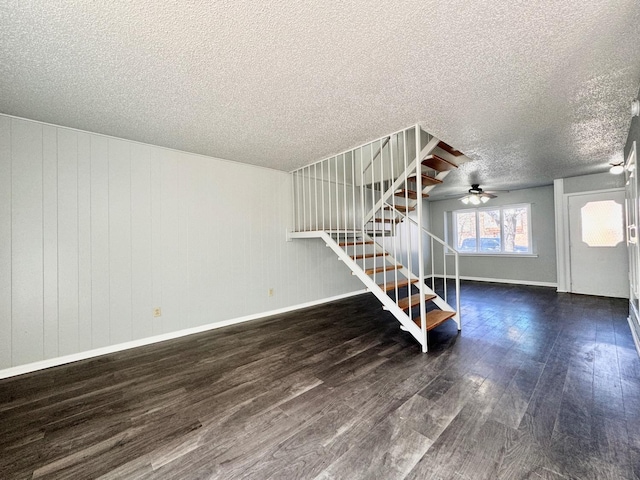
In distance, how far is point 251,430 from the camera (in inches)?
60.7

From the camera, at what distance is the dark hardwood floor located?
1291mm

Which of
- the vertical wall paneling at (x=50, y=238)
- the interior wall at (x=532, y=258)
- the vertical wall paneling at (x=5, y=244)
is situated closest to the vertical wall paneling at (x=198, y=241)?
the vertical wall paneling at (x=50, y=238)

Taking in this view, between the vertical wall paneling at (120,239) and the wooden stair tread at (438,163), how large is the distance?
11.2 feet

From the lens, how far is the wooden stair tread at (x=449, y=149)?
10.9ft

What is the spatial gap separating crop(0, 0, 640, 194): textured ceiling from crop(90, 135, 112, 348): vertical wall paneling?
27cm

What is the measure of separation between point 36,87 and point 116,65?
776 millimetres

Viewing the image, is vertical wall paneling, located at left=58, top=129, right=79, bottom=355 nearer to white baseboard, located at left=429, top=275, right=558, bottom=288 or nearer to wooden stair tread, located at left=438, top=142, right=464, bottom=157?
wooden stair tread, located at left=438, top=142, right=464, bottom=157

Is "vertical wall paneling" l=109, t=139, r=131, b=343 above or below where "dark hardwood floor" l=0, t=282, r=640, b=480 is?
above

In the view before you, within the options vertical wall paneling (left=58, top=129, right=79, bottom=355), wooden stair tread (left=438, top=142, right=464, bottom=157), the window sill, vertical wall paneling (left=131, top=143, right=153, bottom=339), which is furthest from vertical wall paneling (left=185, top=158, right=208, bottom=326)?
the window sill

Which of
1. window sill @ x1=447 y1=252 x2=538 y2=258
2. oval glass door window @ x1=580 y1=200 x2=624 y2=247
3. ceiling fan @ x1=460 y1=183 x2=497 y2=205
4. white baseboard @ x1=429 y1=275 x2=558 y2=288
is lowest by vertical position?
white baseboard @ x1=429 y1=275 x2=558 y2=288

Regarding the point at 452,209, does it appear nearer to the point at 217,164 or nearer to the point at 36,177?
the point at 217,164

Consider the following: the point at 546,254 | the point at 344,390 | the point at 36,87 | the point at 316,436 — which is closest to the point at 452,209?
the point at 546,254

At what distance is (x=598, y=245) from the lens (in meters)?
4.70

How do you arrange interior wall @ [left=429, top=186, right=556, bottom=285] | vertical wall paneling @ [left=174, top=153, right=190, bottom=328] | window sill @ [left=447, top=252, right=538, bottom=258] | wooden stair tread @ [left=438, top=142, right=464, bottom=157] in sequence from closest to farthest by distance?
vertical wall paneling @ [left=174, top=153, right=190, bottom=328]
wooden stair tread @ [left=438, top=142, right=464, bottom=157]
interior wall @ [left=429, top=186, right=556, bottom=285]
window sill @ [left=447, top=252, right=538, bottom=258]
